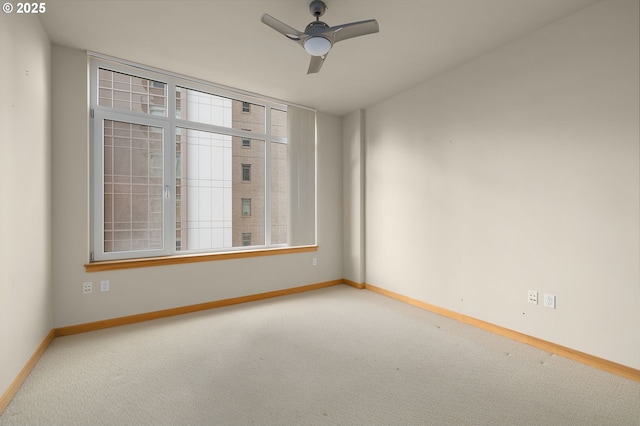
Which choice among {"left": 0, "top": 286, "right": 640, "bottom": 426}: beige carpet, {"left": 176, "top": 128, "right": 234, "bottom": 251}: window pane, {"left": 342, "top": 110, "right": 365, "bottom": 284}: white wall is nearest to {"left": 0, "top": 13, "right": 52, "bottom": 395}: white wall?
{"left": 0, "top": 286, "right": 640, "bottom": 426}: beige carpet

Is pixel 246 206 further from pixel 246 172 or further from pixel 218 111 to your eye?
pixel 218 111

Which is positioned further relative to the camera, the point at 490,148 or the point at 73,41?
the point at 490,148

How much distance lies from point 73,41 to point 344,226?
3878 mm

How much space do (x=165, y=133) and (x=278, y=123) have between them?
1.56 m

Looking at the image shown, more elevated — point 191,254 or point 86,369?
point 191,254

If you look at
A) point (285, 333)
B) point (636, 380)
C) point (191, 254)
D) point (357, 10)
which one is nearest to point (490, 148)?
point (357, 10)

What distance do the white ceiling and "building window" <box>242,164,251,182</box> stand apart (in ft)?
3.47

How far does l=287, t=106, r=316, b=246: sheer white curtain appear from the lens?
4324 millimetres

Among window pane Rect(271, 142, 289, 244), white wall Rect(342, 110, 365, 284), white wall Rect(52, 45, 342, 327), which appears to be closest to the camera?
white wall Rect(52, 45, 342, 327)

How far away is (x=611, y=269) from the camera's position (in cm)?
218

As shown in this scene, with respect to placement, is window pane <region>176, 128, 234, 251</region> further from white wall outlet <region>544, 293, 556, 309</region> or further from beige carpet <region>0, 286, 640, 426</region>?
white wall outlet <region>544, 293, 556, 309</region>

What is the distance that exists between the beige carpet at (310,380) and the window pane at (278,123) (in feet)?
8.73

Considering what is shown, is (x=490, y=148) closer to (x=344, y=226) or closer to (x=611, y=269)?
(x=611, y=269)

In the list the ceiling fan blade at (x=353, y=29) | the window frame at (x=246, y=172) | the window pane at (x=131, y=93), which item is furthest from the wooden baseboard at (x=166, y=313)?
the ceiling fan blade at (x=353, y=29)
